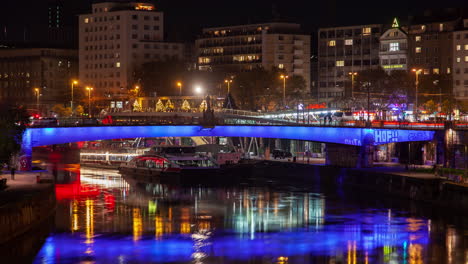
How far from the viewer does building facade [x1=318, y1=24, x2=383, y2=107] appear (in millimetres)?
166500

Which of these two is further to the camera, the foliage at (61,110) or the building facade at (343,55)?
the foliage at (61,110)

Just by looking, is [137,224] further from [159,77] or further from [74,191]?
[159,77]

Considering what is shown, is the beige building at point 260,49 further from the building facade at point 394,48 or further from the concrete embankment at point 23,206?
the concrete embankment at point 23,206

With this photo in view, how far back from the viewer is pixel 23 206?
55625 mm

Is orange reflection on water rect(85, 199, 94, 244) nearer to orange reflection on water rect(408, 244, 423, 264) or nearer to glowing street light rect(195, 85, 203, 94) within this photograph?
orange reflection on water rect(408, 244, 423, 264)

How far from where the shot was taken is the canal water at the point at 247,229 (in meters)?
52.6

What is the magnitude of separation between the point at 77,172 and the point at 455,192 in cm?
5412

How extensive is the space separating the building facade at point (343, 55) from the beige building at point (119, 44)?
101 ft

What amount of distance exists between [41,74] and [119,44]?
20871 millimetres

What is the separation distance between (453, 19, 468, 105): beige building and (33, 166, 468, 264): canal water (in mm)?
64239

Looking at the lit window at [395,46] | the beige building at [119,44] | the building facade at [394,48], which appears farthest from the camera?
the beige building at [119,44]

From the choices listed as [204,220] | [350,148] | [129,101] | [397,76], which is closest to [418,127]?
[350,148]

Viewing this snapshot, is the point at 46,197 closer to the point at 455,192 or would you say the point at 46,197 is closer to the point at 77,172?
the point at 455,192

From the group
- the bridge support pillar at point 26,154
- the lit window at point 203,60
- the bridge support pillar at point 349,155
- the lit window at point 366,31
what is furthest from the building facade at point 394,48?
the bridge support pillar at point 26,154
